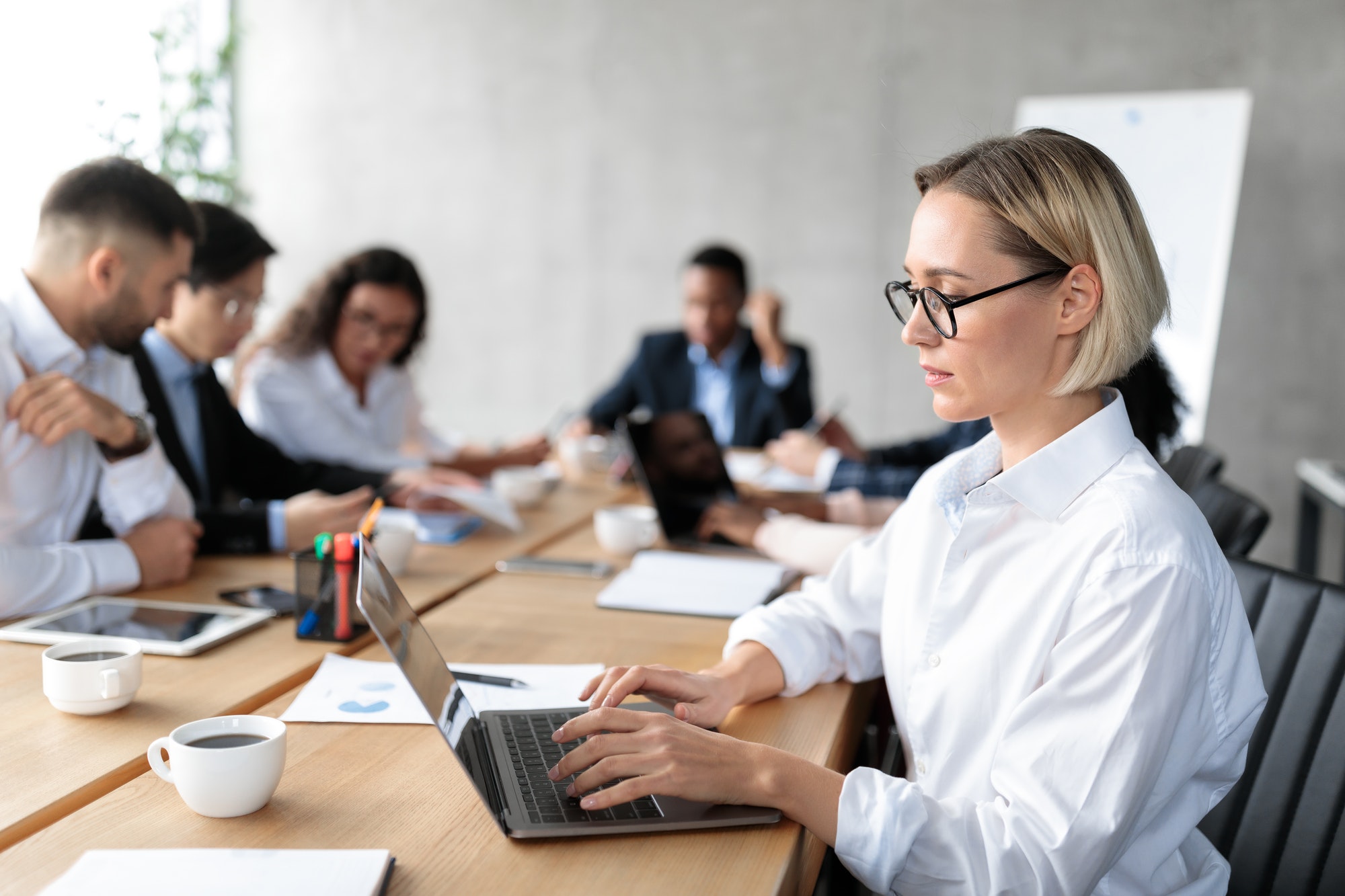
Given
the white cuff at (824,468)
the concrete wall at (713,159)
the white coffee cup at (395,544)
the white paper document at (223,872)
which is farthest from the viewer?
the concrete wall at (713,159)

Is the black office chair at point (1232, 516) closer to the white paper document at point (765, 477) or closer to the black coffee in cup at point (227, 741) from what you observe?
the white paper document at point (765, 477)

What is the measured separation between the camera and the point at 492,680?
1330 millimetres

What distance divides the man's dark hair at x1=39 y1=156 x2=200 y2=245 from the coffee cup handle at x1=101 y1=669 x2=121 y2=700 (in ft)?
3.25

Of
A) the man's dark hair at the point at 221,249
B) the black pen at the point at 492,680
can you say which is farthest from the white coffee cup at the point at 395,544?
the man's dark hair at the point at 221,249

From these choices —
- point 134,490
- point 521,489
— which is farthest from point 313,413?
point 134,490

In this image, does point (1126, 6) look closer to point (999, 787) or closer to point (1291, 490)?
point (1291, 490)

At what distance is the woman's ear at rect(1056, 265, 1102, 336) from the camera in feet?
3.49

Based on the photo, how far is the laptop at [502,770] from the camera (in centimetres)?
92

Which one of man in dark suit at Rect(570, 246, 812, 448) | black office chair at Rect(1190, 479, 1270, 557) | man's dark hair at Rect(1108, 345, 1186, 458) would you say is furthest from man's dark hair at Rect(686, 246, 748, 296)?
black office chair at Rect(1190, 479, 1270, 557)

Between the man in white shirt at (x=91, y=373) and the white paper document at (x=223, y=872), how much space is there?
0.92 m

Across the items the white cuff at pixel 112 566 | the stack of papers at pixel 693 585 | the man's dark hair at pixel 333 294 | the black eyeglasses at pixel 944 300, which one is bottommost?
the stack of papers at pixel 693 585

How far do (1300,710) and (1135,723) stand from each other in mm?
530

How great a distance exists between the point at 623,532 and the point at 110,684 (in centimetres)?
106

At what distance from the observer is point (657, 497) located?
7.17 ft
